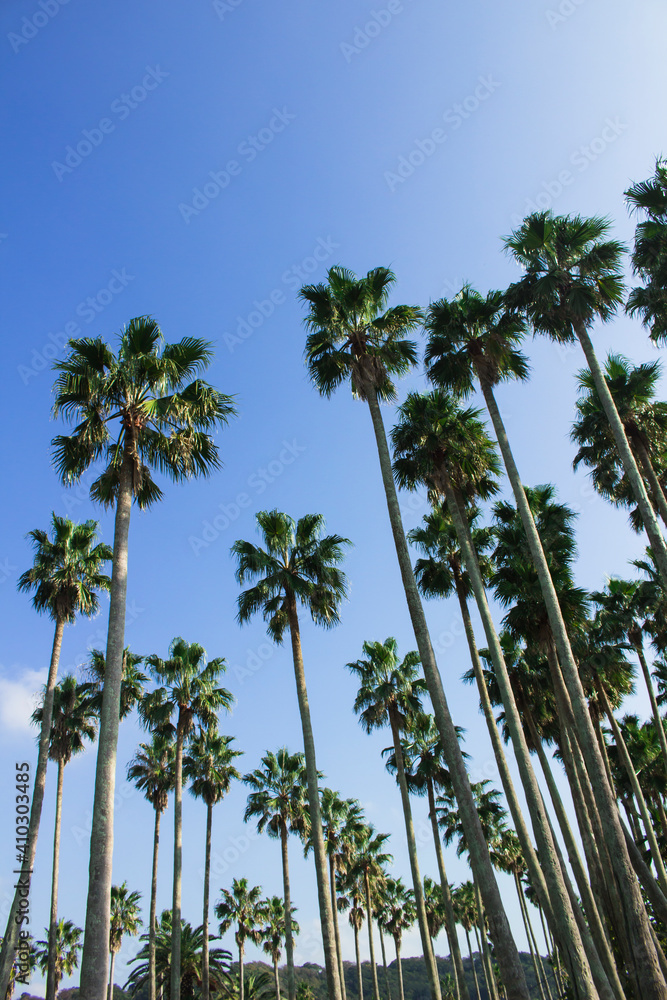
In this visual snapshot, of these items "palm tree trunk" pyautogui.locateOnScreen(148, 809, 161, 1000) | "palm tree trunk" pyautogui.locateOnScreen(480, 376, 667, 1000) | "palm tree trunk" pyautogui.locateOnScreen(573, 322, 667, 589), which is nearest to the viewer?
"palm tree trunk" pyautogui.locateOnScreen(480, 376, 667, 1000)

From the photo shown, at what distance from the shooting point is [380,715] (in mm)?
29016

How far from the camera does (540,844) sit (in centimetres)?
1543

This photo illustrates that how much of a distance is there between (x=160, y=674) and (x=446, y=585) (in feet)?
46.7

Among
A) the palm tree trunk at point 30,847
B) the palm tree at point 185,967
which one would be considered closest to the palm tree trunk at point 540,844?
the palm tree trunk at point 30,847

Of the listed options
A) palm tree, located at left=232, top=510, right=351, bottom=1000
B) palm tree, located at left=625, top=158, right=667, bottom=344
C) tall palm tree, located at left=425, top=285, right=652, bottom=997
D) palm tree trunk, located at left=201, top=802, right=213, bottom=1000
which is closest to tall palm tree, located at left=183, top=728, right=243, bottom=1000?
palm tree trunk, located at left=201, top=802, right=213, bottom=1000

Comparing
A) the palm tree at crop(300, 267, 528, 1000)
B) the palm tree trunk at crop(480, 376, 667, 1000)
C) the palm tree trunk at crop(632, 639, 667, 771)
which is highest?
the palm tree at crop(300, 267, 528, 1000)

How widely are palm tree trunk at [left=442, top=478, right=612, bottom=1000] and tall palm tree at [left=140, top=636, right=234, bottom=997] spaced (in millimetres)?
13745

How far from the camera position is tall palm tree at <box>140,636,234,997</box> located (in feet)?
90.1

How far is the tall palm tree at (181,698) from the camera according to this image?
27453mm

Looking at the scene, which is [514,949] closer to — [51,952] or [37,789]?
[37,789]

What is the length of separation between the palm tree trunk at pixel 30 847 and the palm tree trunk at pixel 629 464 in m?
19.7

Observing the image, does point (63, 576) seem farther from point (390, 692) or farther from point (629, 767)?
point (629, 767)

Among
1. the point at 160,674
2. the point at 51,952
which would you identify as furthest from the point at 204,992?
the point at 160,674

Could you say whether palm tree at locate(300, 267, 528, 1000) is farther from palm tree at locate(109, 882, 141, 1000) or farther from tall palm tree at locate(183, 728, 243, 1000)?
palm tree at locate(109, 882, 141, 1000)
